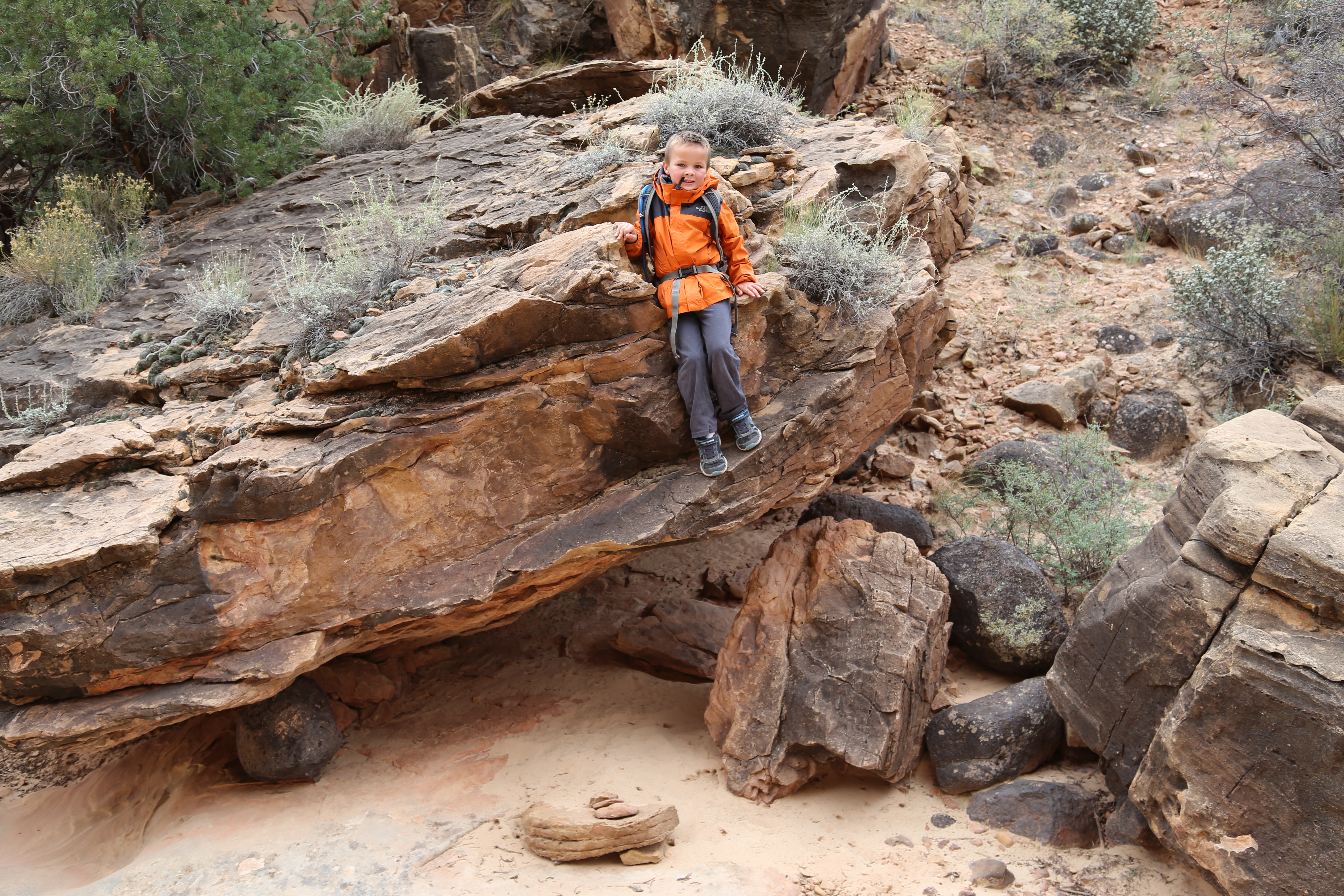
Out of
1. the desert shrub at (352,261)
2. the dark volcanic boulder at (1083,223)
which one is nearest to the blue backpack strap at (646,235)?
the desert shrub at (352,261)

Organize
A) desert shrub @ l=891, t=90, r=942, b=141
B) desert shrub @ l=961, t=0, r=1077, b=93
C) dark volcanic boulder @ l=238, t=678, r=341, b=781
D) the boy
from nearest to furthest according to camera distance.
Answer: the boy, dark volcanic boulder @ l=238, t=678, r=341, b=781, desert shrub @ l=891, t=90, r=942, b=141, desert shrub @ l=961, t=0, r=1077, b=93

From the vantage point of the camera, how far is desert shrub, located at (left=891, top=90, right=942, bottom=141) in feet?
26.7

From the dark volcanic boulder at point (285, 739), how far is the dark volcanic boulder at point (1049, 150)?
11.0m

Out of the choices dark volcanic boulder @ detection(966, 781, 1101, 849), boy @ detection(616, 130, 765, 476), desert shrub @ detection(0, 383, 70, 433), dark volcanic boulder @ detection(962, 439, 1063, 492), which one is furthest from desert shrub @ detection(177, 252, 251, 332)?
dark volcanic boulder @ detection(962, 439, 1063, 492)

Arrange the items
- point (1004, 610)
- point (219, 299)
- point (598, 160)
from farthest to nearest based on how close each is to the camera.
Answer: point (598, 160), point (1004, 610), point (219, 299)

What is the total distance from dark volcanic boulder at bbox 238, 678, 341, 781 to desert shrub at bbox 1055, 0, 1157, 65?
12710mm

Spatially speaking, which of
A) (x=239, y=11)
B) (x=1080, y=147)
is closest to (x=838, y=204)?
(x=239, y=11)

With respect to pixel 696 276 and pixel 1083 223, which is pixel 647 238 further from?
pixel 1083 223

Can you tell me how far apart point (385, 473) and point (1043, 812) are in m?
4.24

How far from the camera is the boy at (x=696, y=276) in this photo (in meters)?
4.84

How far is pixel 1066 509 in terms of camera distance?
732 cm

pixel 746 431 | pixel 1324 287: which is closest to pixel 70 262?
pixel 746 431

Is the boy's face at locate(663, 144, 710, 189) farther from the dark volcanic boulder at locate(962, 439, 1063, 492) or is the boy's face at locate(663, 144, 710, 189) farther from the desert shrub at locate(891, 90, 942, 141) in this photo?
the dark volcanic boulder at locate(962, 439, 1063, 492)

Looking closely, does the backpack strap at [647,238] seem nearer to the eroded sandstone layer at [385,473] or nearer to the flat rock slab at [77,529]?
the eroded sandstone layer at [385,473]
